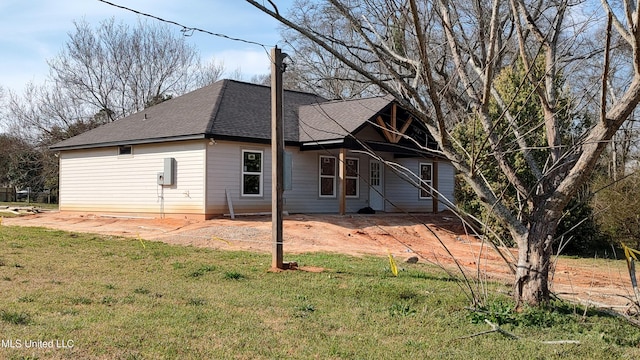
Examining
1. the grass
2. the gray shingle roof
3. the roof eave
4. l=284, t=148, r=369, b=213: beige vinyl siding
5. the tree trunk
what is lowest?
the grass

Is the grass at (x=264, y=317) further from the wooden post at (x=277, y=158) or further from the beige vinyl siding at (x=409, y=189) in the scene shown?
the beige vinyl siding at (x=409, y=189)

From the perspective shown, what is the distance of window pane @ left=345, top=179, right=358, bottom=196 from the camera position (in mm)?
21438

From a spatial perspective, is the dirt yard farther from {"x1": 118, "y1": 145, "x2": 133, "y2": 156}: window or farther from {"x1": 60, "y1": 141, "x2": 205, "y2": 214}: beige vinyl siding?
{"x1": 118, "y1": 145, "x2": 133, "y2": 156}: window

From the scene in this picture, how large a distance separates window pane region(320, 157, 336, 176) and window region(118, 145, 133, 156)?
22.2ft

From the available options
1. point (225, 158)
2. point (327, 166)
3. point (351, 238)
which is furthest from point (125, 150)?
point (351, 238)

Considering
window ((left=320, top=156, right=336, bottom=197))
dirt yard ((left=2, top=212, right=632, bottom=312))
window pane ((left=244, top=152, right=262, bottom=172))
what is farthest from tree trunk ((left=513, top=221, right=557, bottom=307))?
window ((left=320, top=156, right=336, bottom=197))

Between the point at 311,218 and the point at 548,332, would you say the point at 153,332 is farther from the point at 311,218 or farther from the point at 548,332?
the point at 311,218

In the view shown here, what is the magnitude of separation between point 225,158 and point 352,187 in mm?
5866

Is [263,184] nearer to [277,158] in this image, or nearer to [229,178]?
[229,178]

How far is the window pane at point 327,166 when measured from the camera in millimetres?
20516

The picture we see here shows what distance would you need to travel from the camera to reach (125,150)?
20.0 metres

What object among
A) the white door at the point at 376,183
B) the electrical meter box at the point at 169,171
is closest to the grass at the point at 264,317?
the electrical meter box at the point at 169,171

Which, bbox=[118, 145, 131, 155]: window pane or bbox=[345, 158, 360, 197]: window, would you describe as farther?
bbox=[345, 158, 360, 197]: window

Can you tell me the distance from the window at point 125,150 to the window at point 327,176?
22.2ft
